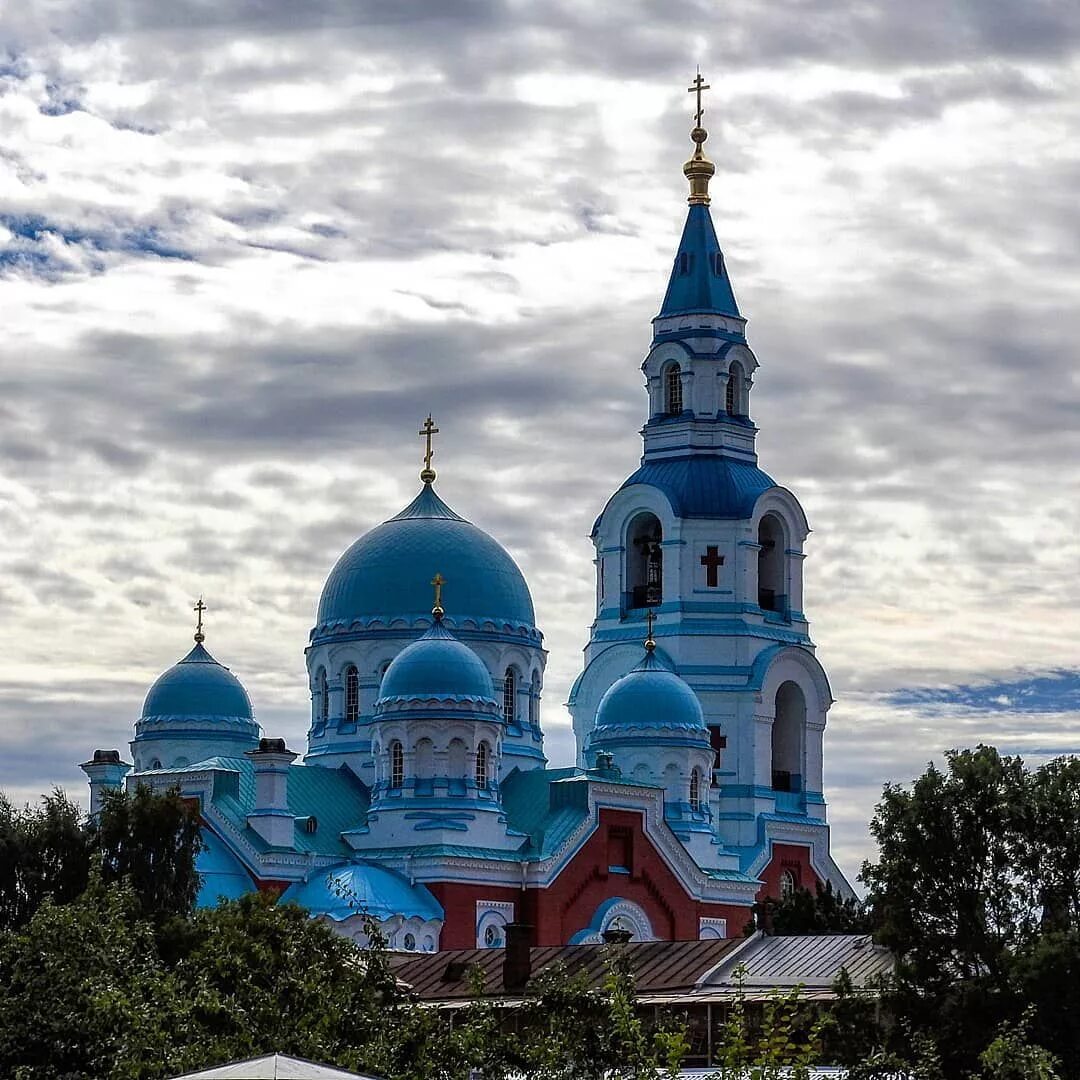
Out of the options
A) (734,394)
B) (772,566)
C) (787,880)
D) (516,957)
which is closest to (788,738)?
(787,880)

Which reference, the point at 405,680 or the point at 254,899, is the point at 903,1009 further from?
the point at 405,680

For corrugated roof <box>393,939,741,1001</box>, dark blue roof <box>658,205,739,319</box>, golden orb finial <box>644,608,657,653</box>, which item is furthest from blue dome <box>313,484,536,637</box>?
corrugated roof <box>393,939,741,1001</box>

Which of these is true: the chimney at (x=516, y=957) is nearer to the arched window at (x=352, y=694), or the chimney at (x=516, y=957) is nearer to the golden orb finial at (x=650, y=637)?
the arched window at (x=352, y=694)

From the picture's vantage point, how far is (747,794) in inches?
2167

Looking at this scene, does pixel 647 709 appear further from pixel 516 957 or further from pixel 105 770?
pixel 516 957

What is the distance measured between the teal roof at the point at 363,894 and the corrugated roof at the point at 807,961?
13.1 meters

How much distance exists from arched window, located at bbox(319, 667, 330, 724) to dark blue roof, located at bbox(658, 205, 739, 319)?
1101 centimetres

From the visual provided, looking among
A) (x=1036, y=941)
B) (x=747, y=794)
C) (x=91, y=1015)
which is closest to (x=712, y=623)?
(x=747, y=794)

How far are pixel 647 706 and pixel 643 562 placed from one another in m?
5.97

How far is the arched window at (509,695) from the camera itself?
53844 millimetres

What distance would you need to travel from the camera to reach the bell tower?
55.2 m

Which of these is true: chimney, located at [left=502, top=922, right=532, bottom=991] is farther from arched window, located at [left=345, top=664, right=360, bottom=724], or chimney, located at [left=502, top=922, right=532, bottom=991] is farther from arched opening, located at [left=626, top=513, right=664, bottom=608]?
arched opening, located at [left=626, top=513, right=664, bottom=608]

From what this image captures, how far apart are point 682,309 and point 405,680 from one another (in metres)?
12.6

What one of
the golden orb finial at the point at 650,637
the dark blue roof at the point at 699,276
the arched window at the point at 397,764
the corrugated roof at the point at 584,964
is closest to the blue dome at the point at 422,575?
the golden orb finial at the point at 650,637
